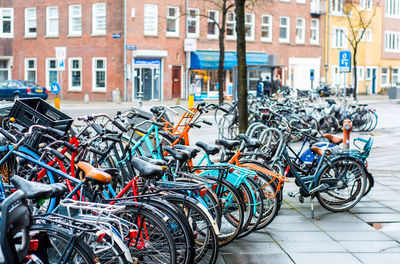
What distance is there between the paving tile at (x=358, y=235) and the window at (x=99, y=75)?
105 feet

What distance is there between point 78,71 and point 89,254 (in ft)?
119

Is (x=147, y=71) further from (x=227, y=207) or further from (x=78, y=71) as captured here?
(x=227, y=207)

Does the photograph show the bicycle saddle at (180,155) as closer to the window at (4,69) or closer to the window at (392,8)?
the window at (4,69)

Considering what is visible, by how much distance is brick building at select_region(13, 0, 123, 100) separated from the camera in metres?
37.2

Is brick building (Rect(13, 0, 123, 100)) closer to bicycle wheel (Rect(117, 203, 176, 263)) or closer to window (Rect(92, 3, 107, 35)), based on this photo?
window (Rect(92, 3, 107, 35))

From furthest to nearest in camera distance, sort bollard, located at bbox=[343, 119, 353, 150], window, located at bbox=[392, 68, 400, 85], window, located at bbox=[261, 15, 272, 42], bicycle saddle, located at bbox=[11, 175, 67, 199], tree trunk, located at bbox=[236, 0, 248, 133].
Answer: window, located at bbox=[392, 68, 400, 85] → window, located at bbox=[261, 15, 272, 42] → tree trunk, located at bbox=[236, 0, 248, 133] → bollard, located at bbox=[343, 119, 353, 150] → bicycle saddle, located at bbox=[11, 175, 67, 199]

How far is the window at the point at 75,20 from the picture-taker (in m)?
38.9

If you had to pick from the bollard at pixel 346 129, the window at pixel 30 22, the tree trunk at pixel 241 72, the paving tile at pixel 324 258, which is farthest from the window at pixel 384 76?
the paving tile at pixel 324 258

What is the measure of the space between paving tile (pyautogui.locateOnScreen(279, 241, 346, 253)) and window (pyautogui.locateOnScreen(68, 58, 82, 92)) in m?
33.8

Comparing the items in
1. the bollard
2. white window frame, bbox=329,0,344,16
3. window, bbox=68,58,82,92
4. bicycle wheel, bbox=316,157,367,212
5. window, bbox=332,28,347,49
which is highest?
white window frame, bbox=329,0,344,16

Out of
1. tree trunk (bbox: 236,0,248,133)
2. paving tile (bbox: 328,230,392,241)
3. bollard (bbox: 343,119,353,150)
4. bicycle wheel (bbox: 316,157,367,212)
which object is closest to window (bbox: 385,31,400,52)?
tree trunk (bbox: 236,0,248,133)

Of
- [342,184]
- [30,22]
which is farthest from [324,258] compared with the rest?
[30,22]

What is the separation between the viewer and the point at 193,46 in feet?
129

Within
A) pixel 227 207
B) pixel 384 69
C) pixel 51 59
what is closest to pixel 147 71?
pixel 51 59
